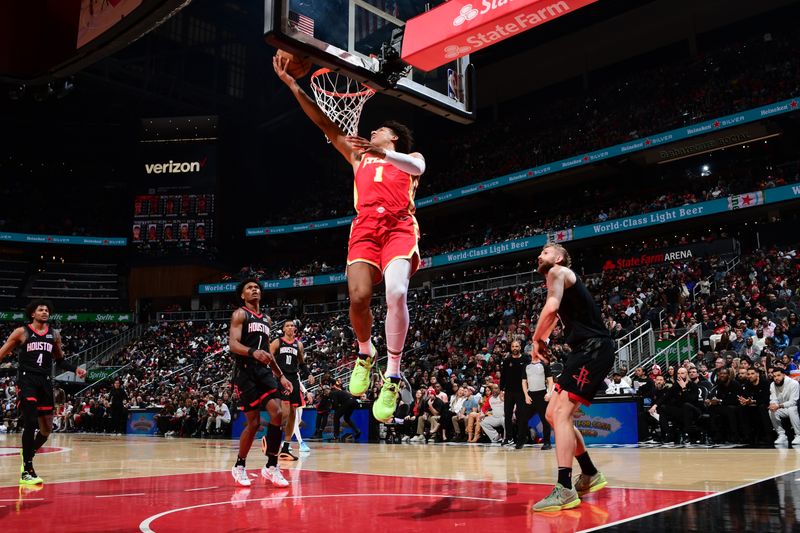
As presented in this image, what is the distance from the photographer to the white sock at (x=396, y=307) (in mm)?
4430

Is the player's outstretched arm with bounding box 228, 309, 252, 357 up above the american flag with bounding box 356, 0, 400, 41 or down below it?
below

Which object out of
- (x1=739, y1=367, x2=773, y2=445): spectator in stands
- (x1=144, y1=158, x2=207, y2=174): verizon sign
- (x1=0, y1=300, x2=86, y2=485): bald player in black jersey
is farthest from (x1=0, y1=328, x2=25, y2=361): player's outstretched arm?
(x1=144, y1=158, x2=207, y2=174): verizon sign

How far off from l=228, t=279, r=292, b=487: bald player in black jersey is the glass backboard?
2.33 m

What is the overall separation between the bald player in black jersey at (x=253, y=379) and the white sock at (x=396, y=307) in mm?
2080

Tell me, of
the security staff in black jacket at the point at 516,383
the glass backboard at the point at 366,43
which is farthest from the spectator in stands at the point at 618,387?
the glass backboard at the point at 366,43

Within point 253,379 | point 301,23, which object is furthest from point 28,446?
point 301,23

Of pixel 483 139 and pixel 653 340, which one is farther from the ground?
pixel 483 139

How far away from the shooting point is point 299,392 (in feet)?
34.8

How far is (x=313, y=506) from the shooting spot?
15.7 feet

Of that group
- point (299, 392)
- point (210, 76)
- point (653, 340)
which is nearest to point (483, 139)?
point (210, 76)

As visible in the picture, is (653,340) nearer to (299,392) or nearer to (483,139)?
(299,392)

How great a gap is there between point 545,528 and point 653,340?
14060mm

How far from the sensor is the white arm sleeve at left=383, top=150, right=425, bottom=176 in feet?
14.0

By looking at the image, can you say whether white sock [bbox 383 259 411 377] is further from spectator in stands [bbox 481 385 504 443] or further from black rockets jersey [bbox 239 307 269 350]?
spectator in stands [bbox 481 385 504 443]
